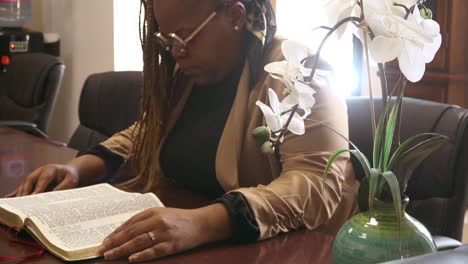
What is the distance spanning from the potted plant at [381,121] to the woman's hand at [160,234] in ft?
0.97

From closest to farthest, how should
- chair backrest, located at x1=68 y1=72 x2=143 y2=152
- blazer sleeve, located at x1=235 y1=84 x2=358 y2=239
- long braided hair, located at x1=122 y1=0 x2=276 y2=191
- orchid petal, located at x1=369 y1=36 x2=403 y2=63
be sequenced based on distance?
1. orchid petal, located at x1=369 y1=36 x2=403 y2=63
2. blazer sleeve, located at x1=235 y1=84 x2=358 y2=239
3. long braided hair, located at x1=122 y1=0 x2=276 y2=191
4. chair backrest, located at x1=68 y1=72 x2=143 y2=152

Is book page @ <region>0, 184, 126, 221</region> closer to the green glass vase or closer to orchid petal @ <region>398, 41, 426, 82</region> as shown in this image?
the green glass vase

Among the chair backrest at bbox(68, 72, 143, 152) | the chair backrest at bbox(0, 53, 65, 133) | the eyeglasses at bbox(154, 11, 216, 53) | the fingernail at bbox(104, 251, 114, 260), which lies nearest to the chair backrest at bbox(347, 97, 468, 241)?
the eyeglasses at bbox(154, 11, 216, 53)

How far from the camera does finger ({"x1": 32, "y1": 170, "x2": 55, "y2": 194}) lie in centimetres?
163

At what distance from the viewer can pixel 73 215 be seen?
54.0 inches

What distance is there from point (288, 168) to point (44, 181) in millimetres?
578

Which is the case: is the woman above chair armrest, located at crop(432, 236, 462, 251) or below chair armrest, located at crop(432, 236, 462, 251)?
above

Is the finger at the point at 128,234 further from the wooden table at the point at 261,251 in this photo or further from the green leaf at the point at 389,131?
the green leaf at the point at 389,131

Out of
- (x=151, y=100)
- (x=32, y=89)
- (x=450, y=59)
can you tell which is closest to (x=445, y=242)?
(x=151, y=100)

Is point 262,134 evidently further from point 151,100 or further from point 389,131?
point 151,100

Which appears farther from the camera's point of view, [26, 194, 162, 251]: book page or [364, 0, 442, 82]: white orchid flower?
[26, 194, 162, 251]: book page

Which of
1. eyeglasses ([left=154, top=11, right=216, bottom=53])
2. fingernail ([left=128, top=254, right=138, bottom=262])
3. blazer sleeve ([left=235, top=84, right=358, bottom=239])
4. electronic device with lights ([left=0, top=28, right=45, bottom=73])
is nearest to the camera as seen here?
fingernail ([left=128, top=254, right=138, bottom=262])

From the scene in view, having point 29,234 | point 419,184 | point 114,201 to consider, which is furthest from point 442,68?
point 29,234

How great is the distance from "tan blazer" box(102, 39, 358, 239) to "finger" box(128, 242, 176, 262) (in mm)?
173
